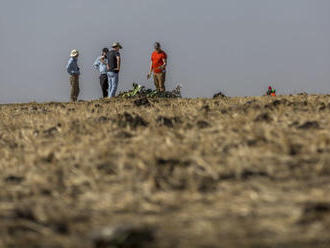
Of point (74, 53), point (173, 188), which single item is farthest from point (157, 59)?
point (173, 188)

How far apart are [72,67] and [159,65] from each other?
3045 millimetres

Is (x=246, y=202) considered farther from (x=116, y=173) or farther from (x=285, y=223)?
(x=116, y=173)

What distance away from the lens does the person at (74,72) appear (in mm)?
20109

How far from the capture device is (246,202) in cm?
396

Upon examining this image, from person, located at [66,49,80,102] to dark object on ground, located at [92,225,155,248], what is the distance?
17048 mm

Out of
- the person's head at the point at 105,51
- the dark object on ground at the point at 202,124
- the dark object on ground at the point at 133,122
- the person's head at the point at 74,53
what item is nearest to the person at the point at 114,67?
the person's head at the point at 105,51

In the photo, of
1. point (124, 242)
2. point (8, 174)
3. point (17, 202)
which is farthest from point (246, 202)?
point (8, 174)

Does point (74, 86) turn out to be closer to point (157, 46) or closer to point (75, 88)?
point (75, 88)

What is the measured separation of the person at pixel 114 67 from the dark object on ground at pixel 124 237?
54.4 feet

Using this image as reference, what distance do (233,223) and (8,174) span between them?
267 centimetres

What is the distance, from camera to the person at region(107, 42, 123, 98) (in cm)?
1983

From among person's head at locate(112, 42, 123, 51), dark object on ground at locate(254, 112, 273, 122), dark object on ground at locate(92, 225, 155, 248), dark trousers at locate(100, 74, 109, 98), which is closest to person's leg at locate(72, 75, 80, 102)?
dark trousers at locate(100, 74, 109, 98)

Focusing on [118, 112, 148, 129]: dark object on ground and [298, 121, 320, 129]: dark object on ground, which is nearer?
[298, 121, 320, 129]: dark object on ground

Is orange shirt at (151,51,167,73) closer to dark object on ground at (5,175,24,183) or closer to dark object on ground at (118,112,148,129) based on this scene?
dark object on ground at (118,112,148,129)
